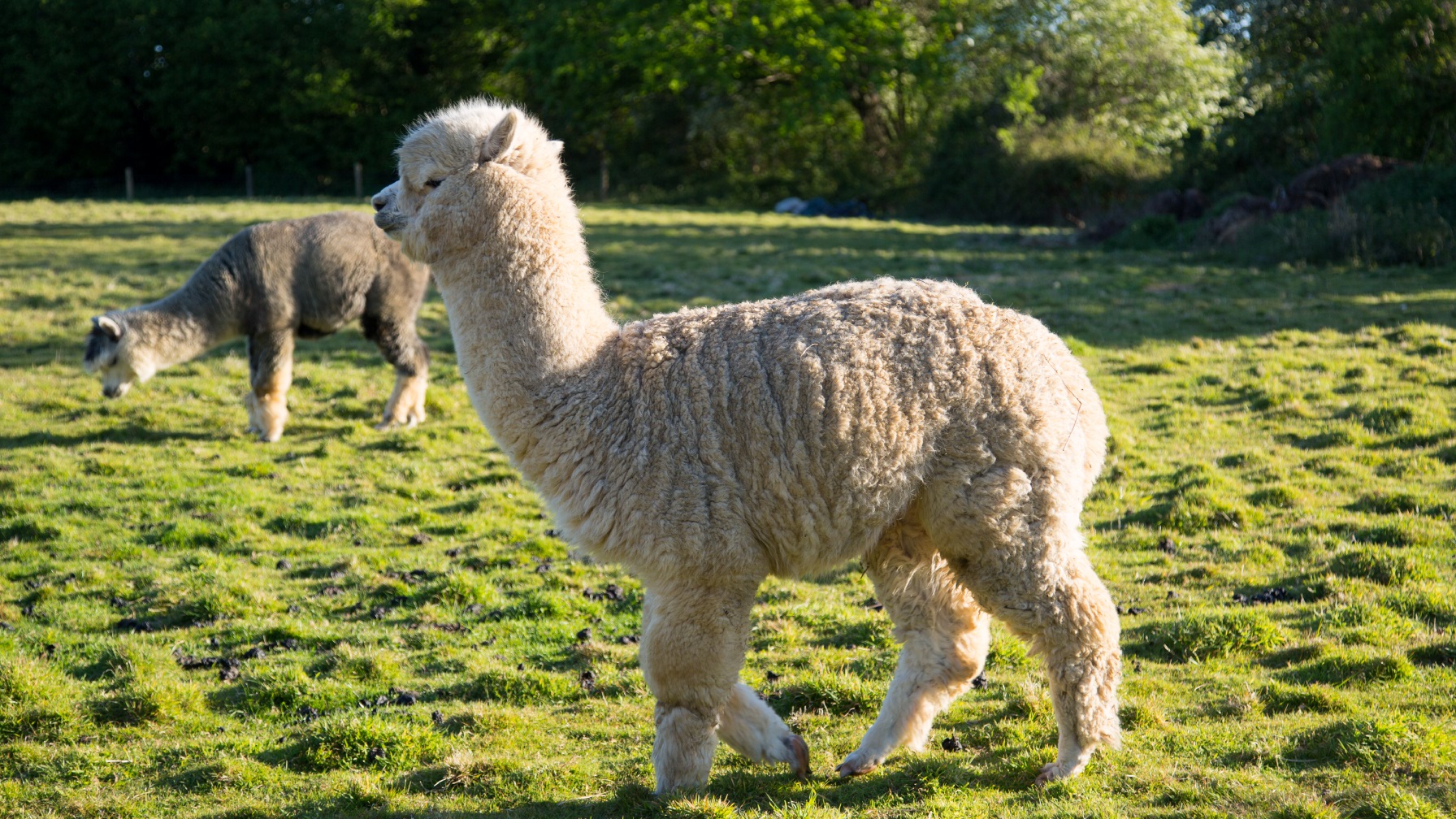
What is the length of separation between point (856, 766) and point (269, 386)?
8.50 metres

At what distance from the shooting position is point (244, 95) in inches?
1847

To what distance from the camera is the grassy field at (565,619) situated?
496 cm

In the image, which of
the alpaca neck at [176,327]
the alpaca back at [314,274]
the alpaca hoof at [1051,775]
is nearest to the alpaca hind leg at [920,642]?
the alpaca hoof at [1051,775]

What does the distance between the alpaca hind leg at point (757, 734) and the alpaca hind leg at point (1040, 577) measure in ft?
3.46

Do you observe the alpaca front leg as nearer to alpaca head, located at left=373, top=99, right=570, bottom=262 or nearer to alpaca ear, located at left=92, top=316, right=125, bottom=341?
alpaca ear, located at left=92, top=316, right=125, bottom=341

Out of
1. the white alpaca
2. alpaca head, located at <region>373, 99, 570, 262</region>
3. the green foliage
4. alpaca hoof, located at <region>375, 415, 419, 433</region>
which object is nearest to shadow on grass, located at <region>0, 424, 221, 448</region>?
alpaca hoof, located at <region>375, 415, 419, 433</region>

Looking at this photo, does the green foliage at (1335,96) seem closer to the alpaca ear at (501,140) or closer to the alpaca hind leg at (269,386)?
the alpaca hind leg at (269,386)

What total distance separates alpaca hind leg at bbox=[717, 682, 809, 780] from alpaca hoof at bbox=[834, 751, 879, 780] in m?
0.16

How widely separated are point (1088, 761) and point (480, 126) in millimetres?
3708

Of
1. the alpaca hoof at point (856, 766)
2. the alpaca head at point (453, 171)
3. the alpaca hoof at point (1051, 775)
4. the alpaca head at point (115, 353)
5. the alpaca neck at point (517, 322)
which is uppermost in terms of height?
the alpaca head at point (453, 171)

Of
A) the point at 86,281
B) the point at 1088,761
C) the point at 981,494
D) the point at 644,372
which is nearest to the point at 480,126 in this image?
the point at 644,372

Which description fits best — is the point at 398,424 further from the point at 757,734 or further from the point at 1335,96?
the point at 1335,96

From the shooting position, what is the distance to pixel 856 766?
4996 millimetres

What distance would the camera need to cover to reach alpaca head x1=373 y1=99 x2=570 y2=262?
15.5 feet
